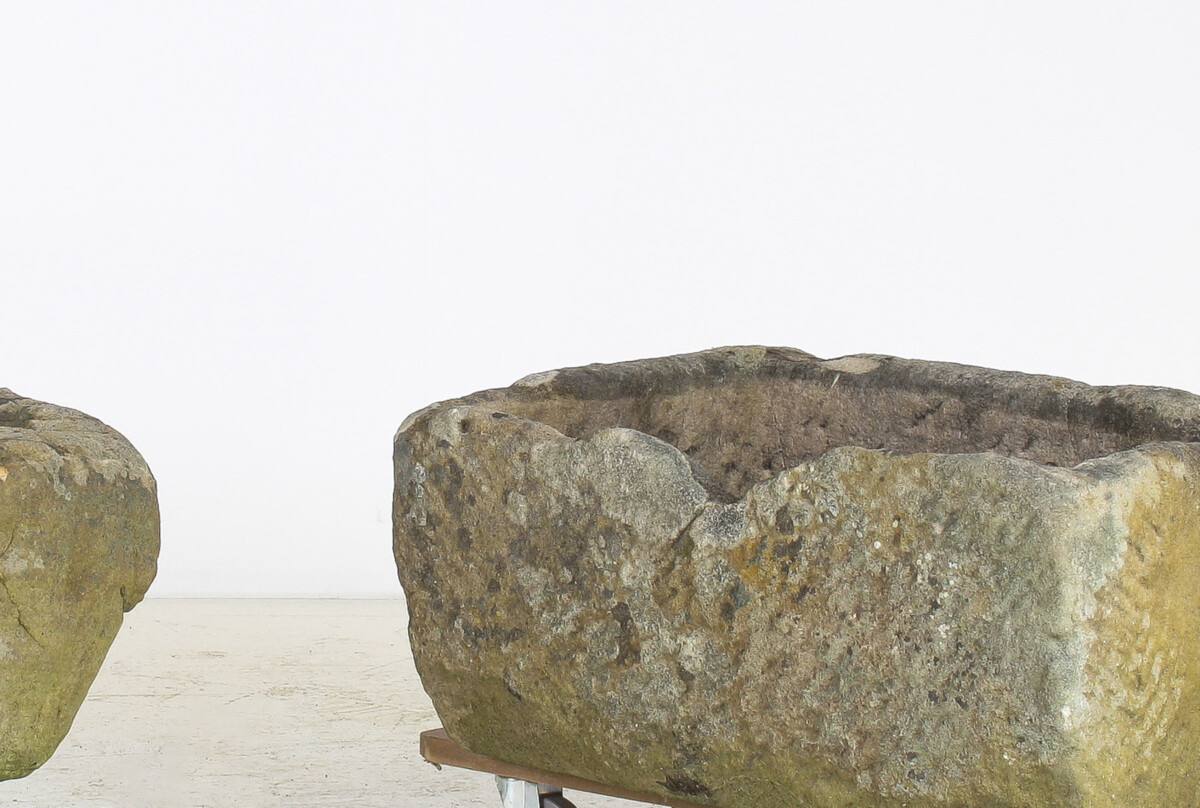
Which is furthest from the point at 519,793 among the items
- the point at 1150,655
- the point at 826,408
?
the point at 1150,655

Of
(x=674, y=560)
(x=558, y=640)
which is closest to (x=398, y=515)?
(x=558, y=640)

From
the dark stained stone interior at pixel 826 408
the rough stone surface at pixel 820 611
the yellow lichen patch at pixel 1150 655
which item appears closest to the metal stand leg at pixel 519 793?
the rough stone surface at pixel 820 611

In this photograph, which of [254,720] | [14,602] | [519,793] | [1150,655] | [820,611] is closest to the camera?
[1150,655]

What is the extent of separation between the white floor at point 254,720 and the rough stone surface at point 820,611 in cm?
115

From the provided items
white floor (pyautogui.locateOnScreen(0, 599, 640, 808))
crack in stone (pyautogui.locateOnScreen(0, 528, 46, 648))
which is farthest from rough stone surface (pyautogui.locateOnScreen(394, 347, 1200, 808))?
white floor (pyautogui.locateOnScreen(0, 599, 640, 808))

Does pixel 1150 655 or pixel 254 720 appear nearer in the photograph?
pixel 1150 655

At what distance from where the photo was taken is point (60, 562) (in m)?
3.60

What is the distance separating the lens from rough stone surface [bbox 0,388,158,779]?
11.6 ft

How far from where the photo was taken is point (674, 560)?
318 centimetres

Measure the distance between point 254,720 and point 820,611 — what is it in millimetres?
2743

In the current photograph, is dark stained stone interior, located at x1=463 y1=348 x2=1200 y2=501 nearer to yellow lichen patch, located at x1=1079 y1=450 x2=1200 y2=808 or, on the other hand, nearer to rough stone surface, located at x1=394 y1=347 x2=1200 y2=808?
rough stone surface, located at x1=394 y1=347 x2=1200 y2=808

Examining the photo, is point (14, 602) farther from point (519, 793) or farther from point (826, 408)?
point (826, 408)

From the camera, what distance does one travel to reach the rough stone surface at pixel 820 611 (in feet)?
9.30

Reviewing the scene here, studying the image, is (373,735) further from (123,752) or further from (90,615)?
(90,615)
